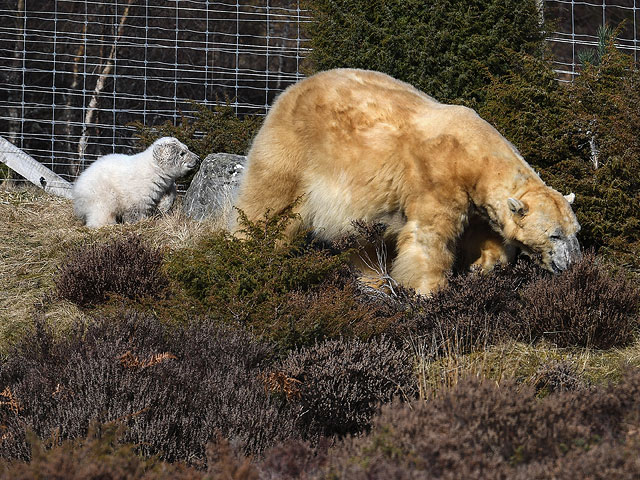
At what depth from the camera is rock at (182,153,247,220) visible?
319 inches

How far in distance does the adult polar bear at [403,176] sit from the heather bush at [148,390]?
1.80 metres

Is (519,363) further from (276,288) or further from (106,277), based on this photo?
(106,277)

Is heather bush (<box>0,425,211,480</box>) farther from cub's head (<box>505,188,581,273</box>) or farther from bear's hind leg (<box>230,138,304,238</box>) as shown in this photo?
cub's head (<box>505,188,581,273</box>)

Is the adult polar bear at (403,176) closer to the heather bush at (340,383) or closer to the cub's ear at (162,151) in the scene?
the heather bush at (340,383)

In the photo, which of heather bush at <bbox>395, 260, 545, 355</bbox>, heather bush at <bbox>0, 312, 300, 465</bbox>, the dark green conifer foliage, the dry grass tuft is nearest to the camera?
heather bush at <bbox>0, 312, 300, 465</bbox>

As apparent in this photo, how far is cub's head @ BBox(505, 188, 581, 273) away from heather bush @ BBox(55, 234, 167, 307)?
2.72 meters

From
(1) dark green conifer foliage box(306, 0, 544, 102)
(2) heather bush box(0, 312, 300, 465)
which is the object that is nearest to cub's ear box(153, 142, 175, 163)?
(1) dark green conifer foliage box(306, 0, 544, 102)

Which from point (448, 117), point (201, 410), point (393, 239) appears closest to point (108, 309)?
point (201, 410)

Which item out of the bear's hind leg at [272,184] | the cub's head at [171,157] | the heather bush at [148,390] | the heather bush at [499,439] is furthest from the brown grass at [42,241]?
the heather bush at [499,439]

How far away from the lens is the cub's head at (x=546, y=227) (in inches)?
226

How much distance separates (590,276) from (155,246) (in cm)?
371

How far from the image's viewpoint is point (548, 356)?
17.4ft

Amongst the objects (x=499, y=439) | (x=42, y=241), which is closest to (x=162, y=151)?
(x=42, y=241)

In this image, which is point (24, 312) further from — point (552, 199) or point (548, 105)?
point (548, 105)
